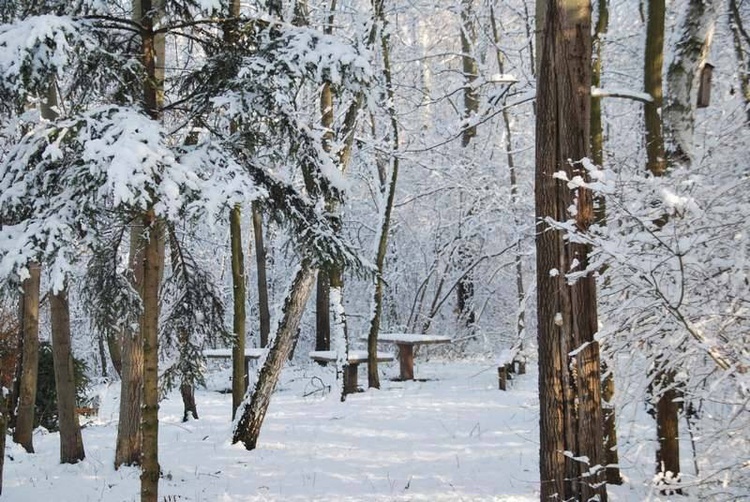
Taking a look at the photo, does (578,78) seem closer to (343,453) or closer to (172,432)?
(343,453)

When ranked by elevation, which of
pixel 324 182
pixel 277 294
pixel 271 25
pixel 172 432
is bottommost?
pixel 172 432

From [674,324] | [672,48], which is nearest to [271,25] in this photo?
[672,48]

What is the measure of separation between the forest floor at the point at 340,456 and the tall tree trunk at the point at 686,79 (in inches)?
100

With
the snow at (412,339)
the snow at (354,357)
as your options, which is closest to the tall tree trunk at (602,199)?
the snow at (354,357)

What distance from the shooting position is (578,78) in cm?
423

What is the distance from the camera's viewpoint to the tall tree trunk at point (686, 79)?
5367 millimetres

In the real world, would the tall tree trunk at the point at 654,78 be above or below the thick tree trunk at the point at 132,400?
above

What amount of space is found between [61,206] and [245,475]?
354cm

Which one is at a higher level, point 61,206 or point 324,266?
point 61,206

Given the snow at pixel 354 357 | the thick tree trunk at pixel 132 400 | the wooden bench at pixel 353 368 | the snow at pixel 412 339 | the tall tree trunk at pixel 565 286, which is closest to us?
the tall tree trunk at pixel 565 286

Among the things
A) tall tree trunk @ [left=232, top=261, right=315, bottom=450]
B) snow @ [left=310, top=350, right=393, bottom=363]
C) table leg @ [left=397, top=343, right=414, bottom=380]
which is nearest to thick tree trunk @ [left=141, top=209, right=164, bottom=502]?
tall tree trunk @ [left=232, top=261, right=315, bottom=450]

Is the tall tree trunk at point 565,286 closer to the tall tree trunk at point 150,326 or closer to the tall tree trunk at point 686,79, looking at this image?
the tall tree trunk at point 686,79

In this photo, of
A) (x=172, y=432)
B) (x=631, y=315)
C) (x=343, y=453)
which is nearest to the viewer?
(x=631, y=315)

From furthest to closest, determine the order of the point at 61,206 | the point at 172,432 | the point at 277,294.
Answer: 1. the point at 277,294
2. the point at 172,432
3. the point at 61,206
